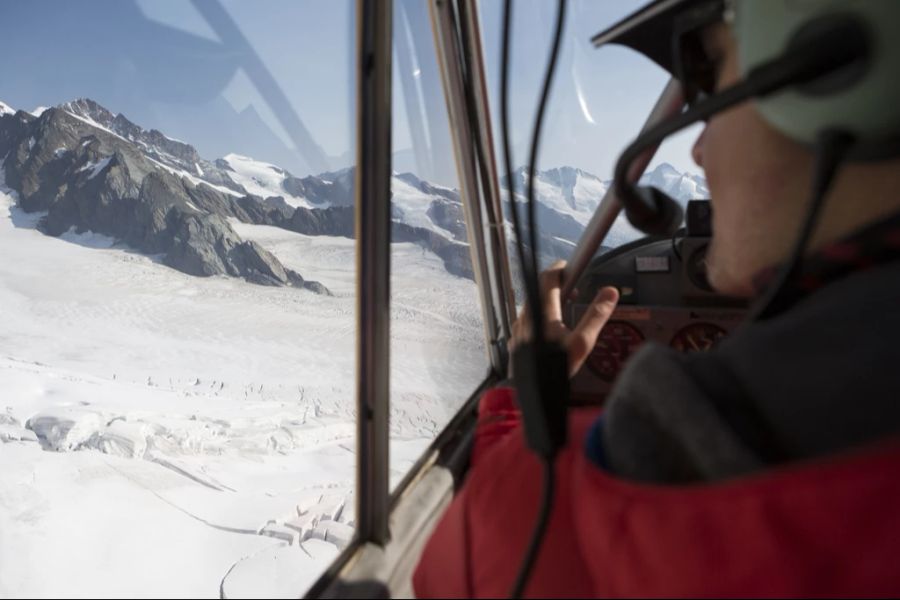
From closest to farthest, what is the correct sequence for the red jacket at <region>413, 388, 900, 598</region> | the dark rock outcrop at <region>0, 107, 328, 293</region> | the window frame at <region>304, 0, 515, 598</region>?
the red jacket at <region>413, 388, 900, 598</region>, the dark rock outcrop at <region>0, 107, 328, 293</region>, the window frame at <region>304, 0, 515, 598</region>

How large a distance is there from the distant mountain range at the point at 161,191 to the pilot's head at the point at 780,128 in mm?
456

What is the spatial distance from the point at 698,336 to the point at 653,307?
0.18 m

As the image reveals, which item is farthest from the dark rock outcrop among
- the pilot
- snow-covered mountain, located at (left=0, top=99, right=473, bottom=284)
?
the pilot

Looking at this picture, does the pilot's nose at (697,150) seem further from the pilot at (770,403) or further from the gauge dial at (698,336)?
the gauge dial at (698,336)

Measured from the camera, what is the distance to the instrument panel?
1653 mm

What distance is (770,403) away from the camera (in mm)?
256

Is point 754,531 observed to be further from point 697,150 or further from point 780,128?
point 697,150

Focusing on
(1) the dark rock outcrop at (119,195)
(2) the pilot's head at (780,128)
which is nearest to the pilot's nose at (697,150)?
(2) the pilot's head at (780,128)

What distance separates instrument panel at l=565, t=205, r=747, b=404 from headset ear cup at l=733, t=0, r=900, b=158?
4.56 ft

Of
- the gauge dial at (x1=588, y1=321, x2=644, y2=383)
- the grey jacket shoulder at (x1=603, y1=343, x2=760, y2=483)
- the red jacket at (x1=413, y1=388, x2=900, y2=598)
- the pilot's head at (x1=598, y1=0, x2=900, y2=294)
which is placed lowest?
the gauge dial at (x1=588, y1=321, x2=644, y2=383)

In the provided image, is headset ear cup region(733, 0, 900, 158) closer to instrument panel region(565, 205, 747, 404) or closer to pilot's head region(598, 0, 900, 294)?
pilot's head region(598, 0, 900, 294)

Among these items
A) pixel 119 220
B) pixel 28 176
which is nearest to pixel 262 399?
pixel 119 220

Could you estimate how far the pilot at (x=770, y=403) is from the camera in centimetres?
23

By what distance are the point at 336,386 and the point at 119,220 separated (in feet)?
1.61
